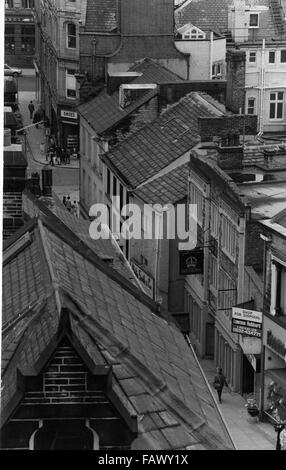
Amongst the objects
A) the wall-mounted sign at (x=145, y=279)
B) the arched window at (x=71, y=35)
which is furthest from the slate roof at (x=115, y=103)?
the arched window at (x=71, y=35)

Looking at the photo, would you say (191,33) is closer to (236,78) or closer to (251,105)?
(236,78)

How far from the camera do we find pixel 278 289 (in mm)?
59281

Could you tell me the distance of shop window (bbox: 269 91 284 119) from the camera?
382 ft

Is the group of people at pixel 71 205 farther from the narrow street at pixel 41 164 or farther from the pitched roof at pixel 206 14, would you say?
the pitched roof at pixel 206 14

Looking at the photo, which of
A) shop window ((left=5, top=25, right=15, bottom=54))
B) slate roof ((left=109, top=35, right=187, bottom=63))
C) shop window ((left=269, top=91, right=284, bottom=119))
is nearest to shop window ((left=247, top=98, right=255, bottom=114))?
shop window ((left=269, top=91, right=284, bottom=119))

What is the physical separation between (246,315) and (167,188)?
16.4 metres

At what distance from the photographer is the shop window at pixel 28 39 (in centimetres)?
16860

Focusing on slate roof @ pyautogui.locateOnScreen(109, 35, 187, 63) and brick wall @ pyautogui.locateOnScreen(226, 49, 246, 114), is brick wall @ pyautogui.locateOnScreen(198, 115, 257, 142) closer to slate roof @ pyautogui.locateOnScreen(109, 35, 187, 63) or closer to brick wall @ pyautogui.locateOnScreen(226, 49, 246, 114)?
brick wall @ pyautogui.locateOnScreen(226, 49, 246, 114)

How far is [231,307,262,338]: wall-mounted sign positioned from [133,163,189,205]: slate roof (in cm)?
1393

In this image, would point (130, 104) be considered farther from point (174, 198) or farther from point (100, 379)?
point (100, 379)

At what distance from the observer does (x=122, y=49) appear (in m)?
103

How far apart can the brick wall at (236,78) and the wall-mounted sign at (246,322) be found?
34.6 metres

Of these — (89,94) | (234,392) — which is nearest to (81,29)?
(89,94)

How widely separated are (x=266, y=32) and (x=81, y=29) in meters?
17.9
